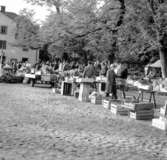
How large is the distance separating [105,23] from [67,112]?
17.6m

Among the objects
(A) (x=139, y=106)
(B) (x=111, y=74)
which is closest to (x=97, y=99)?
(B) (x=111, y=74)

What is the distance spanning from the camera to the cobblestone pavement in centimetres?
630

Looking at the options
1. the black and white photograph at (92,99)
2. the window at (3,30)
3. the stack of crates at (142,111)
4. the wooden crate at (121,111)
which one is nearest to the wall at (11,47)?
the window at (3,30)

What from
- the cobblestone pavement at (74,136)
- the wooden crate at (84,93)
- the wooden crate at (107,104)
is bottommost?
the cobblestone pavement at (74,136)

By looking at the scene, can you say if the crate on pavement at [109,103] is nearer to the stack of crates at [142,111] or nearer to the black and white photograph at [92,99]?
the black and white photograph at [92,99]

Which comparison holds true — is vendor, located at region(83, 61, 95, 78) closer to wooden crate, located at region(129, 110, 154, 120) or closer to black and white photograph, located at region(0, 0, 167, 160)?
black and white photograph, located at region(0, 0, 167, 160)

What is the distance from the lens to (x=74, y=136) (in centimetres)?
780

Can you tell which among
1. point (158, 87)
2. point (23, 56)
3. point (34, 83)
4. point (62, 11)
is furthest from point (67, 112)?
point (23, 56)

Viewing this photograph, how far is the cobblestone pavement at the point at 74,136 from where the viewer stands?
6305 mm

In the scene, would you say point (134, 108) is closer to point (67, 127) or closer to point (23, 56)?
point (67, 127)

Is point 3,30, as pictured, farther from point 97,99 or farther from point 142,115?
point 142,115

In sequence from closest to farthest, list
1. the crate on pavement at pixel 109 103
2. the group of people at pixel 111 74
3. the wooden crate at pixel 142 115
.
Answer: the wooden crate at pixel 142 115, the crate on pavement at pixel 109 103, the group of people at pixel 111 74

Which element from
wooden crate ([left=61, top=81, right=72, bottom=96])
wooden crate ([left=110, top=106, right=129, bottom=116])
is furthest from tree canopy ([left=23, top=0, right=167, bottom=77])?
wooden crate ([left=110, top=106, right=129, bottom=116])

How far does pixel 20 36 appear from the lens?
4453cm
